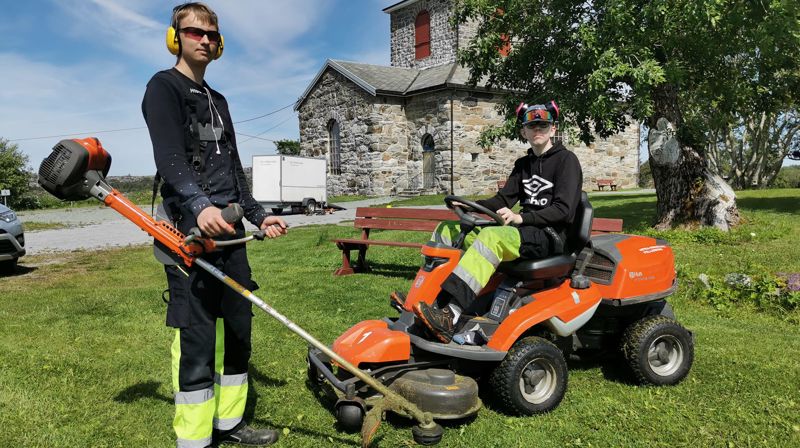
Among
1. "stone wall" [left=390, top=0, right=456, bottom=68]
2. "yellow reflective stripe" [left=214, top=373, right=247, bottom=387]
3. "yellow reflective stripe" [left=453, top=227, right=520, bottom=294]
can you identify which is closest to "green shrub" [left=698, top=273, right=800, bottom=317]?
"yellow reflective stripe" [left=453, top=227, right=520, bottom=294]

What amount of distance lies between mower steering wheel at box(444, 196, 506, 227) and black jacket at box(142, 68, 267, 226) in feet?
4.88

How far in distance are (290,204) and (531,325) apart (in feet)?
63.4

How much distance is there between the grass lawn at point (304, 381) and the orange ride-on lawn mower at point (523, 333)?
205 millimetres

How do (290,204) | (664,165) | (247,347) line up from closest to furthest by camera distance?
1. (247,347)
2. (664,165)
3. (290,204)

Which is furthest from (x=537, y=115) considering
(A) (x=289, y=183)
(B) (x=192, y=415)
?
(A) (x=289, y=183)

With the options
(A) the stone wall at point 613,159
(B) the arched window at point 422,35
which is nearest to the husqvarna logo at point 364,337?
(B) the arched window at point 422,35

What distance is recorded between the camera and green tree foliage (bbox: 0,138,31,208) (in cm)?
2677

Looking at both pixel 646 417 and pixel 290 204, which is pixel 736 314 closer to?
pixel 646 417

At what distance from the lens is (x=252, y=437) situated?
344cm

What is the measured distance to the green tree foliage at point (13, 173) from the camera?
26.8m

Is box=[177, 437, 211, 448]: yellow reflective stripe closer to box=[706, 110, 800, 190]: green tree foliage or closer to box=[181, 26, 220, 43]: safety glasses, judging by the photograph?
box=[181, 26, 220, 43]: safety glasses

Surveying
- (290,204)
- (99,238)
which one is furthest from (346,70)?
(99,238)

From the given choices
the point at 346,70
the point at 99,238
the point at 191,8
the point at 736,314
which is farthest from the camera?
the point at 346,70

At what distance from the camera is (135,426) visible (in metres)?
Result: 3.64
